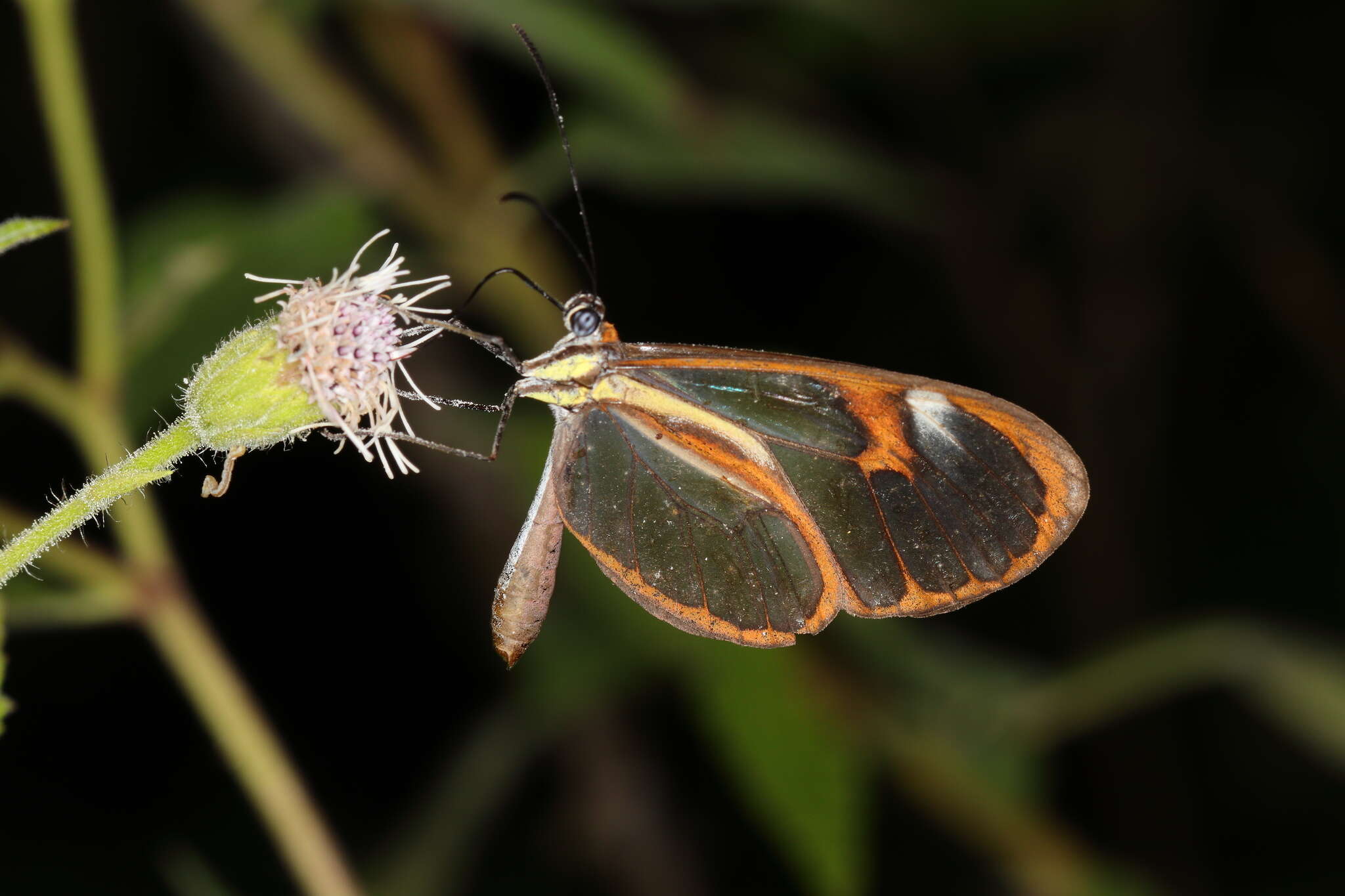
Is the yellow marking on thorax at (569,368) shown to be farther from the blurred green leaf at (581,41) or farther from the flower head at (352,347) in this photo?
the blurred green leaf at (581,41)

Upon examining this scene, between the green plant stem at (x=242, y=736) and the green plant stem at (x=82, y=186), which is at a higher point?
the green plant stem at (x=82, y=186)

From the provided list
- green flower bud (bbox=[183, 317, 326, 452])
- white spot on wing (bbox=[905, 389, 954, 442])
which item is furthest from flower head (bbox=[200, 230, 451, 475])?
white spot on wing (bbox=[905, 389, 954, 442])

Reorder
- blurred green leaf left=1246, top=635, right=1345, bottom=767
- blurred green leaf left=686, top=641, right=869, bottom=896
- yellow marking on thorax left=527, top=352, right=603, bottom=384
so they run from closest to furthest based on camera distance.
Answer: yellow marking on thorax left=527, top=352, right=603, bottom=384, blurred green leaf left=686, top=641, right=869, bottom=896, blurred green leaf left=1246, top=635, right=1345, bottom=767

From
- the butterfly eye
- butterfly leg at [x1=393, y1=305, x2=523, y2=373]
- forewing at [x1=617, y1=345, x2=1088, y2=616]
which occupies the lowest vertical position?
forewing at [x1=617, y1=345, x2=1088, y2=616]

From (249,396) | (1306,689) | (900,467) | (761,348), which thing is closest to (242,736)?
(249,396)

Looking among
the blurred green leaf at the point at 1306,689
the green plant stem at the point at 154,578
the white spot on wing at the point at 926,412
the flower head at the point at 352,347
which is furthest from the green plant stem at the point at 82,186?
the blurred green leaf at the point at 1306,689

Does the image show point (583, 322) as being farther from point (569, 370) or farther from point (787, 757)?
point (787, 757)

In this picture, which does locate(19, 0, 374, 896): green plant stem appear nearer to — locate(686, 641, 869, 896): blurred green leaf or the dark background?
the dark background

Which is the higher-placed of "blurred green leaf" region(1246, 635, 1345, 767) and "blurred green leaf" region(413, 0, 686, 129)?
"blurred green leaf" region(413, 0, 686, 129)
